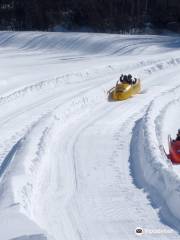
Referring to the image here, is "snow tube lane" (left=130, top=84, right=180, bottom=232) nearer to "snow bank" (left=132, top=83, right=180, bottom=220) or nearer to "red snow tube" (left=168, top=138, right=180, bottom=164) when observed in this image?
"snow bank" (left=132, top=83, right=180, bottom=220)

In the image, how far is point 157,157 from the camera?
10.1 m

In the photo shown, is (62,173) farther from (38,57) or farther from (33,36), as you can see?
(33,36)

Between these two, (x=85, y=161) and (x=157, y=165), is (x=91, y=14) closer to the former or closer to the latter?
(x=85, y=161)

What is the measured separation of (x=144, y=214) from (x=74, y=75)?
56.7ft

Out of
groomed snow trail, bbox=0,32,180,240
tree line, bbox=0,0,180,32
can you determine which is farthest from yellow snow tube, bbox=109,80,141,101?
tree line, bbox=0,0,180,32

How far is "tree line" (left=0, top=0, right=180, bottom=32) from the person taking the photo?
2293 inches

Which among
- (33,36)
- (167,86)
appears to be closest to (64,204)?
(167,86)

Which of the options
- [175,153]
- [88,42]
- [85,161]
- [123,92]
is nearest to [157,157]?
[175,153]

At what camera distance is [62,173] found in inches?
401

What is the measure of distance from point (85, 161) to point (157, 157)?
161 centimetres

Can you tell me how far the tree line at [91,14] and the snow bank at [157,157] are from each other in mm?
41258

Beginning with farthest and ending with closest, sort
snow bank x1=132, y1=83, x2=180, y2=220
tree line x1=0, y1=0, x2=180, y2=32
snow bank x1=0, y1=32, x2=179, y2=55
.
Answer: tree line x1=0, y1=0, x2=180, y2=32 < snow bank x1=0, y1=32, x2=179, y2=55 < snow bank x1=132, y1=83, x2=180, y2=220

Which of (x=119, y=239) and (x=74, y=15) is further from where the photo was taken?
(x=74, y=15)

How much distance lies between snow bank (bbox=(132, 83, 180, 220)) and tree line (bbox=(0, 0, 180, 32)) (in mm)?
41258
